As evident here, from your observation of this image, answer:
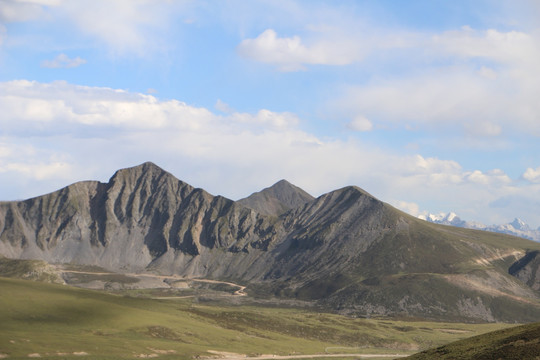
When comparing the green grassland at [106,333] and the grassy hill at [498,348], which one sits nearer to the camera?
the grassy hill at [498,348]

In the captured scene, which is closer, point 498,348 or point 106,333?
point 498,348

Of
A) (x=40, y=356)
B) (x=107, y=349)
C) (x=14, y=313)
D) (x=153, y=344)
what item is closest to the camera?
(x=40, y=356)

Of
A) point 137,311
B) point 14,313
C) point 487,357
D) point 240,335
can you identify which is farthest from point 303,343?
point 487,357

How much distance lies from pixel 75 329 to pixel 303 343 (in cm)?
7523

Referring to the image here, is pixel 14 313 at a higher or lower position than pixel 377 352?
higher

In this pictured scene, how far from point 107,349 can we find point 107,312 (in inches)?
1884

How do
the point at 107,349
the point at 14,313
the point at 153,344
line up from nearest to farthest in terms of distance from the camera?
the point at 107,349 < the point at 153,344 < the point at 14,313

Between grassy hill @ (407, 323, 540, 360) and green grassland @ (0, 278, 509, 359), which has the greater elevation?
grassy hill @ (407, 323, 540, 360)

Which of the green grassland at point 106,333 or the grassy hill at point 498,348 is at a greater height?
the grassy hill at point 498,348

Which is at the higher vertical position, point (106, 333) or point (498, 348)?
point (498, 348)

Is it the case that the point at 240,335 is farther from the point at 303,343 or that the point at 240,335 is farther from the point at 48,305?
the point at 48,305

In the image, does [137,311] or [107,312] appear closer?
[107,312]

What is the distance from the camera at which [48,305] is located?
170 m

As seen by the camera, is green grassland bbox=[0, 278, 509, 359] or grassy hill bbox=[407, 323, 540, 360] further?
green grassland bbox=[0, 278, 509, 359]
